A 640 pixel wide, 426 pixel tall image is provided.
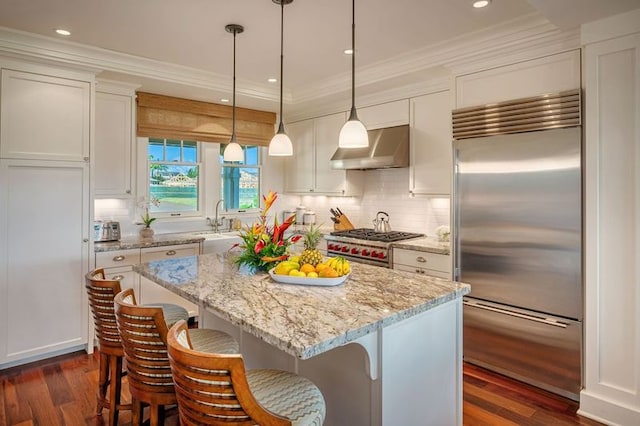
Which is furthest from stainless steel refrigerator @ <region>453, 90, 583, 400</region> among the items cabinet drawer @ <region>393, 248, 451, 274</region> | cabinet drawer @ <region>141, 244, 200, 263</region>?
cabinet drawer @ <region>141, 244, 200, 263</region>

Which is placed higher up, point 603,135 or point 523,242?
point 603,135

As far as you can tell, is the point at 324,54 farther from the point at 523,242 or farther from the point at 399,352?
the point at 399,352

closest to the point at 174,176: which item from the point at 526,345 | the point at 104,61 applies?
the point at 104,61

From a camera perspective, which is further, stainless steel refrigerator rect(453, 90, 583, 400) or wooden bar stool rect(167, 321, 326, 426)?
stainless steel refrigerator rect(453, 90, 583, 400)

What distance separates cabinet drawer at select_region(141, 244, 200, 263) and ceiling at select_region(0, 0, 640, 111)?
63.6 inches

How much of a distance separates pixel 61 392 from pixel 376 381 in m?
2.44

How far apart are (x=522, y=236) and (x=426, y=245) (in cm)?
92

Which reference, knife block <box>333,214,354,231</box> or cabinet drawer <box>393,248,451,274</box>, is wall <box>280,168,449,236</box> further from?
cabinet drawer <box>393,248,451,274</box>

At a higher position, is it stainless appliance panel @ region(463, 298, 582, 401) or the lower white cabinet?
the lower white cabinet

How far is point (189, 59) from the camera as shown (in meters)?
3.61

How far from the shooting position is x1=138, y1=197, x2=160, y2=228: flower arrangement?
14.0 ft

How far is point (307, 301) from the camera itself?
5.93ft

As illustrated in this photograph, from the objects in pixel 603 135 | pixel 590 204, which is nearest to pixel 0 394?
pixel 590 204

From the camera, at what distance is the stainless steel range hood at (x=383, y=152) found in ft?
12.9
